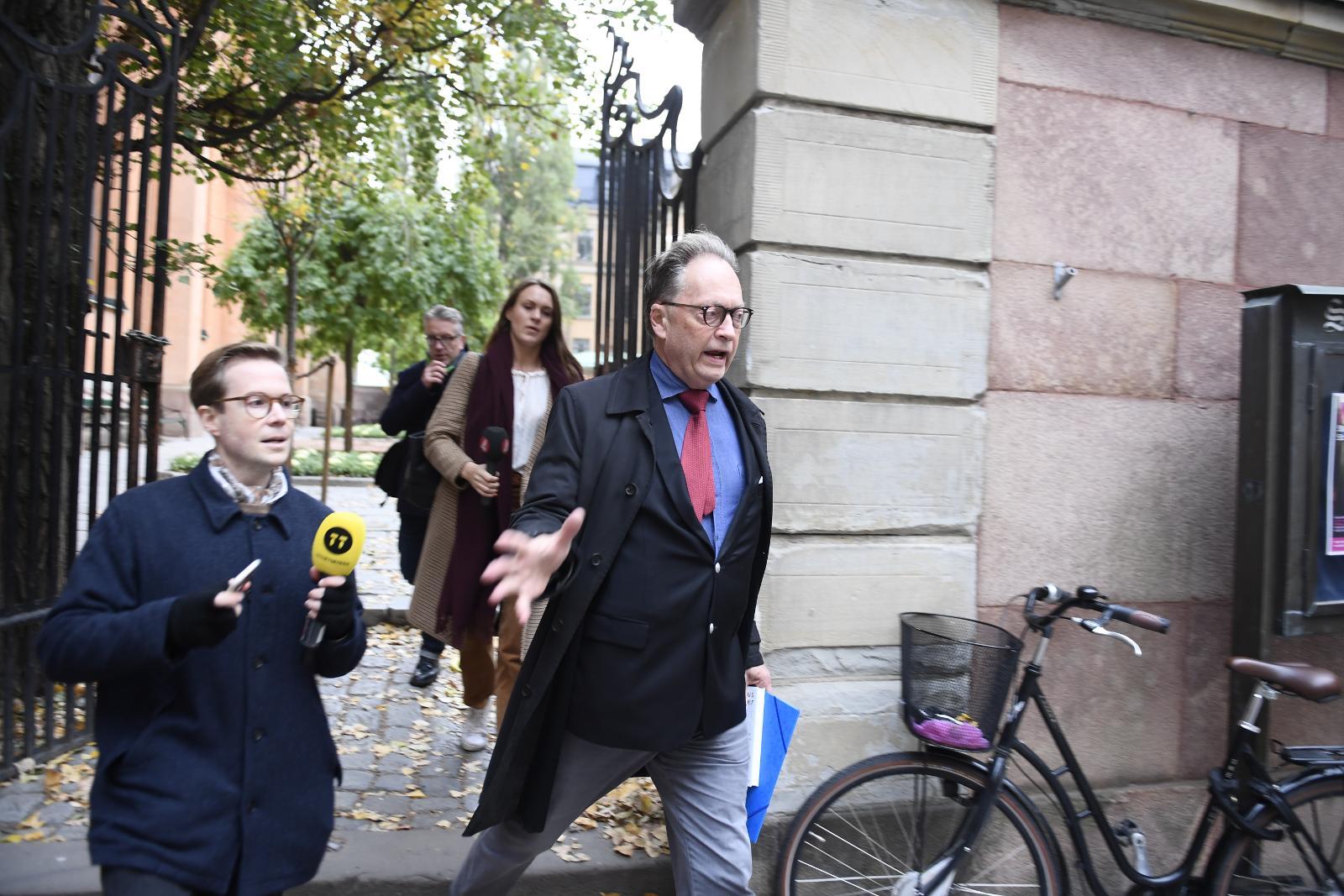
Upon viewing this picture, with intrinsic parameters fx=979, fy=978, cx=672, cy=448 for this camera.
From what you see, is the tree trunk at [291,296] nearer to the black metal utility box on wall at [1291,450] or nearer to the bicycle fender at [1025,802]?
the bicycle fender at [1025,802]

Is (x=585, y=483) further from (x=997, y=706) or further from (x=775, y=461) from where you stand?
(x=997, y=706)

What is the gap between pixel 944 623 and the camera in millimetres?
3332

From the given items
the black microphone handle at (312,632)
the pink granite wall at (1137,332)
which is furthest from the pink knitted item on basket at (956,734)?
the black microphone handle at (312,632)

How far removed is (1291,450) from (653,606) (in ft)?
8.21

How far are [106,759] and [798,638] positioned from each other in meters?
2.25

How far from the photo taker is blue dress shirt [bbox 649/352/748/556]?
2564 mm

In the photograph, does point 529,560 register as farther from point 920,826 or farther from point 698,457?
point 920,826

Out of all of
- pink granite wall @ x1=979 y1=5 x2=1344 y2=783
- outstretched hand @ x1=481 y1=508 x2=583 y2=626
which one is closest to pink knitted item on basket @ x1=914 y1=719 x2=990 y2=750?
pink granite wall @ x1=979 y1=5 x2=1344 y2=783

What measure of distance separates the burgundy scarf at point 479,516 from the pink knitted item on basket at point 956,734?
210 cm

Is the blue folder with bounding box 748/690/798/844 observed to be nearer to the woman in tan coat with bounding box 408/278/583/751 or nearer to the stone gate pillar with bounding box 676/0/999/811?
the stone gate pillar with bounding box 676/0/999/811

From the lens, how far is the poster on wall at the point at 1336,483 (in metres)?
3.51

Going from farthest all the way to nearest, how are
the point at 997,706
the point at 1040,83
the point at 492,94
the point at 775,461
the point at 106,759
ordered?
the point at 492,94 < the point at 1040,83 < the point at 775,461 < the point at 997,706 < the point at 106,759

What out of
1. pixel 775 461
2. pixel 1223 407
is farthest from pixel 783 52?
pixel 1223 407

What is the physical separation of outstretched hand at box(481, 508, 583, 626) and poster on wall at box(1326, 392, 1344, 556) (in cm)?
293
